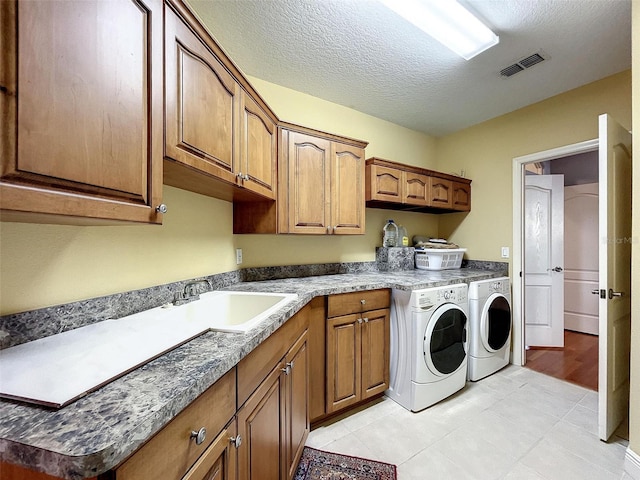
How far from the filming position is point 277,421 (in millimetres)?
1123

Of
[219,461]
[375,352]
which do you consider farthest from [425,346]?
[219,461]

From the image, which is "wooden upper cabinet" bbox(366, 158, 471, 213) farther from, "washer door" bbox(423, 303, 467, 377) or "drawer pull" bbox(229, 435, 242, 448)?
"drawer pull" bbox(229, 435, 242, 448)

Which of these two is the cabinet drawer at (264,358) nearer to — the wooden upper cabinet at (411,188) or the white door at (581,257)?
the wooden upper cabinet at (411,188)

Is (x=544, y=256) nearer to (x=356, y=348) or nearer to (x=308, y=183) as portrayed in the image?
(x=356, y=348)

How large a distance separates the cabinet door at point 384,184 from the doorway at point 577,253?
1766mm

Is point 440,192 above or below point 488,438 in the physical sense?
above

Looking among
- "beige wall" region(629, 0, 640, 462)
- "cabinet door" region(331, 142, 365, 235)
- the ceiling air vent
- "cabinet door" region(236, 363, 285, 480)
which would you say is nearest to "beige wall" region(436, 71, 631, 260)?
the ceiling air vent

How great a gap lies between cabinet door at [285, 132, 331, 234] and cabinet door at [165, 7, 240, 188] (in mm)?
635

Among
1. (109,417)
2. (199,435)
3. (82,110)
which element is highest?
(82,110)

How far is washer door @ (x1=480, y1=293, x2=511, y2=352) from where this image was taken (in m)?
2.36

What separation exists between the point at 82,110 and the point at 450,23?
1911 mm

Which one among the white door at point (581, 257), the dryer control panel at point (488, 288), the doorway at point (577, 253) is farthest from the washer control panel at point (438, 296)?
the white door at point (581, 257)

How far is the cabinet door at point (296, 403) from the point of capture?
1.25m

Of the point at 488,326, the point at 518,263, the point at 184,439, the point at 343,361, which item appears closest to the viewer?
the point at 184,439
